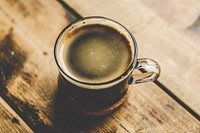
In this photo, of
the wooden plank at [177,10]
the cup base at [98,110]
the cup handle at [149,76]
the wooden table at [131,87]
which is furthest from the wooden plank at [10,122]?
the wooden plank at [177,10]

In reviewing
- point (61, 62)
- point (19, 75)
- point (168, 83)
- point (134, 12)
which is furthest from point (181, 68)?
point (19, 75)

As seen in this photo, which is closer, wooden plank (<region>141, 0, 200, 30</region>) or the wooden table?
the wooden table

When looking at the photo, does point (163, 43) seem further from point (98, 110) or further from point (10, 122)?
point (10, 122)

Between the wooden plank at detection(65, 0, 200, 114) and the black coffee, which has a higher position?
the black coffee

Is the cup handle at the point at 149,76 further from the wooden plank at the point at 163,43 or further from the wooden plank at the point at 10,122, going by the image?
the wooden plank at the point at 10,122

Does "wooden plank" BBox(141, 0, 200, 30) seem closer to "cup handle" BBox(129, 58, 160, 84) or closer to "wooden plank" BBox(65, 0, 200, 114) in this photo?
"wooden plank" BBox(65, 0, 200, 114)

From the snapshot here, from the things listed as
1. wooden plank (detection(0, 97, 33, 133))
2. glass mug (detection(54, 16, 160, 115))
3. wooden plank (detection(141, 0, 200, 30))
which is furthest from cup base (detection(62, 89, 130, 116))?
wooden plank (detection(141, 0, 200, 30))

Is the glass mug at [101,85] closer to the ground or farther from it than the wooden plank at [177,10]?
farther from it
